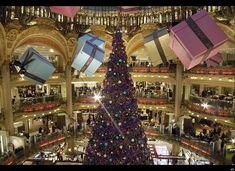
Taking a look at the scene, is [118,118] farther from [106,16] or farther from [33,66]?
[106,16]

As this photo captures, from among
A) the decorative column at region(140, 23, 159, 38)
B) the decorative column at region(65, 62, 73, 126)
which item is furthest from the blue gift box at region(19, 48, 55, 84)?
the decorative column at region(140, 23, 159, 38)

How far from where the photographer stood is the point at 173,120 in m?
21.2

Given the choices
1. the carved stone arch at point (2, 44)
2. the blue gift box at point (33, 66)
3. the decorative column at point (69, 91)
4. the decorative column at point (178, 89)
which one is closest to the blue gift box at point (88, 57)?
the blue gift box at point (33, 66)

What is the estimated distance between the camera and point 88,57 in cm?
991

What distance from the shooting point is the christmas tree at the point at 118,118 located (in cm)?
886

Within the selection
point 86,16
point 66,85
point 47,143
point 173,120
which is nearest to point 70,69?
point 66,85

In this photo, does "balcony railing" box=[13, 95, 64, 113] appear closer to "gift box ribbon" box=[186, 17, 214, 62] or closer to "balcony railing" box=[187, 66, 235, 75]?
"balcony railing" box=[187, 66, 235, 75]

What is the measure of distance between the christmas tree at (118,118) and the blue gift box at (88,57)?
119cm

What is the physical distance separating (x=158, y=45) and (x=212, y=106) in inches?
374

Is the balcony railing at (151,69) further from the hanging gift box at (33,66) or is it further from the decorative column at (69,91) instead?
the hanging gift box at (33,66)

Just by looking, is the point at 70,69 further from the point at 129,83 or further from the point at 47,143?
the point at 129,83

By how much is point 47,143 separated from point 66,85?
5603 millimetres

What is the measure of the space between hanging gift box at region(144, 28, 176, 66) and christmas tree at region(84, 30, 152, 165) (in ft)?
3.21

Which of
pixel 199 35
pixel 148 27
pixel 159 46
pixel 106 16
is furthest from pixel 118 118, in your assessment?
pixel 106 16
